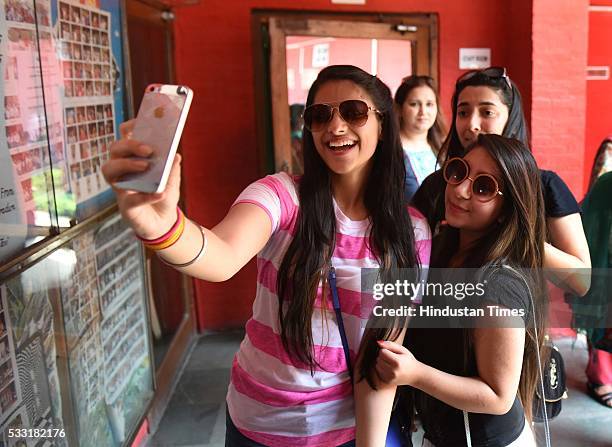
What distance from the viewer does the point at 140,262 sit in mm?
2572

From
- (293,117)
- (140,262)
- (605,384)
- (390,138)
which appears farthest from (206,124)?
(605,384)

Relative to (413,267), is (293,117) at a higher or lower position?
higher

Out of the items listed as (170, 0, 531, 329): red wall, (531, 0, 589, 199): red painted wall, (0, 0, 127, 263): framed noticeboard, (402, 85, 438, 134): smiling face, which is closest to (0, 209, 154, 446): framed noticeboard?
(0, 0, 127, 263): framed noticeboard

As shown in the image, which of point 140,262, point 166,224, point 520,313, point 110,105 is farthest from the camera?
point 140,262

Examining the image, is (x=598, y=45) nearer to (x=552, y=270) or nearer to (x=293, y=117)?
(x=293, y=117)

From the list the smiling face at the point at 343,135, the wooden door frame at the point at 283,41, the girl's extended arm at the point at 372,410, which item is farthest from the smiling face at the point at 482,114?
the wooden door frame at the point at 283,41

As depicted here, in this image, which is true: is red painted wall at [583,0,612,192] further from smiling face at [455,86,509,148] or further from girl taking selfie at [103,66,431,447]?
girl taking selfie at [103,66,431,447]

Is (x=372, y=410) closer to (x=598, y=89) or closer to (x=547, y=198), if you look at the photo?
(x=547, y=198)

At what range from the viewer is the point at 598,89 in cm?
421

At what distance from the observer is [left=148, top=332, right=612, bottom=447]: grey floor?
260 cm

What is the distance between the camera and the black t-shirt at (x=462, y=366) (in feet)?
3.59

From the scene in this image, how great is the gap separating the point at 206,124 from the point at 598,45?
310cm

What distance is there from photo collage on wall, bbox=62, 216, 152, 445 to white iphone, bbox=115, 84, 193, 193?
116 cm

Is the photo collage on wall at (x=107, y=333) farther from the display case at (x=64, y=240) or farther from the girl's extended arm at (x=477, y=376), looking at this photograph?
the girl's extended arm at (x=477, y=376)
